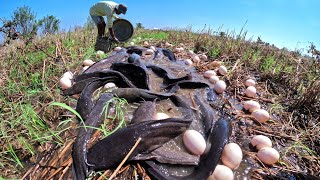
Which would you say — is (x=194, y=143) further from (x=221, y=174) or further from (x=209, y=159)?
(x=221, y=174)

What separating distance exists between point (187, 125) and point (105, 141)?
0.88 metres

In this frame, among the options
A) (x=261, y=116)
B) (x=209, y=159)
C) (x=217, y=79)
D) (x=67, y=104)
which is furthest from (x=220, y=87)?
(x=67, y=104)

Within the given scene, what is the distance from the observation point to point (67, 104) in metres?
3.14

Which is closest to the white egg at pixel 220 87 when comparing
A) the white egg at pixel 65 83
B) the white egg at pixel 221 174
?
the white egg at pixel 221 174

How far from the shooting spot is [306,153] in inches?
109

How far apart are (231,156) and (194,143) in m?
0.36

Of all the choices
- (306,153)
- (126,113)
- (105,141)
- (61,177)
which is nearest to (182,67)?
(126,113)

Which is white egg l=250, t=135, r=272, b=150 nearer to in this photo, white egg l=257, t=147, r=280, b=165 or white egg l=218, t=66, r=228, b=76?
white egg l=257, t=147, r=280, b=165

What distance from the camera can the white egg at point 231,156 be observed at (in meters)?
2.21

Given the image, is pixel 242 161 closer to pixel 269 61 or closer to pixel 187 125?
pixel 187 125

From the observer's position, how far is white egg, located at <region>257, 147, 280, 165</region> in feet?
7.89

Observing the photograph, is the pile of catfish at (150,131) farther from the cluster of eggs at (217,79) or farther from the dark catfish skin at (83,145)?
the cluster of eggs at (217,79)

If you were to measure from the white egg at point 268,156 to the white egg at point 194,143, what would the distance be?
68 centimetres

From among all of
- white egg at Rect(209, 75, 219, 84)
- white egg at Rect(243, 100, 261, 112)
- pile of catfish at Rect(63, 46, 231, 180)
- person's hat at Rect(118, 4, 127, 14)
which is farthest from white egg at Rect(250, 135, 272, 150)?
person's hat at Rect(118, 4, 127, 14)
